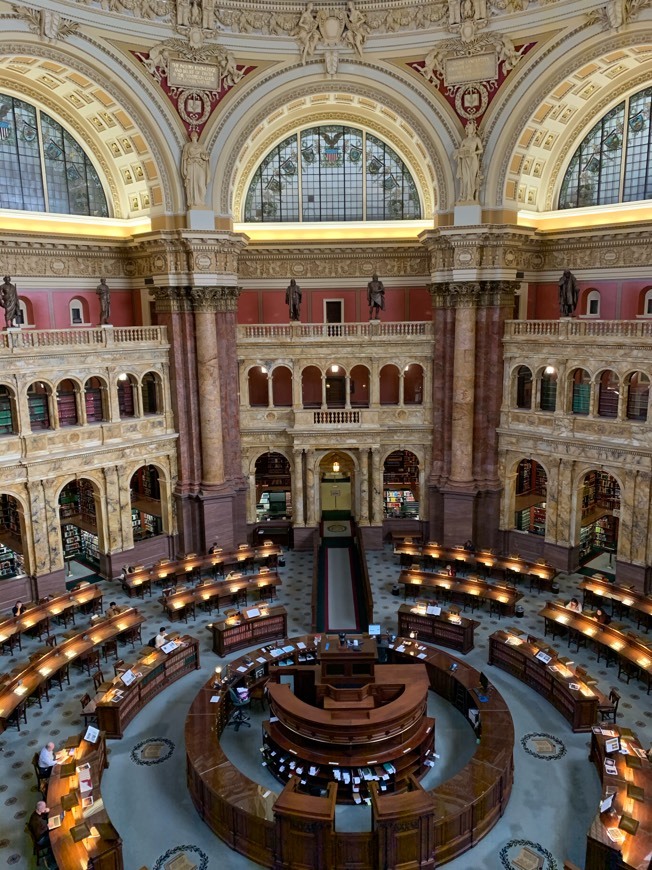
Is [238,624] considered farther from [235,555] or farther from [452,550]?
[452,550]

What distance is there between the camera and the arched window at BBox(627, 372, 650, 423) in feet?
89.7

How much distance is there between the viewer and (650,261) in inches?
1035

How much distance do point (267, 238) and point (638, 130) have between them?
16487 mm

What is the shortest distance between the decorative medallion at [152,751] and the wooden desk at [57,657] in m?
3.40

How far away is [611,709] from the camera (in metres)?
17.1

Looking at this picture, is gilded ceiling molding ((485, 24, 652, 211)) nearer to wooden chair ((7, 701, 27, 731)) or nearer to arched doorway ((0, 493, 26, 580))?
arched doorway ((0, 493, 26, 580))

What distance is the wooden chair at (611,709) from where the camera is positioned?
56.2ft

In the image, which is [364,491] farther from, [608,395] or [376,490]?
[608,395]

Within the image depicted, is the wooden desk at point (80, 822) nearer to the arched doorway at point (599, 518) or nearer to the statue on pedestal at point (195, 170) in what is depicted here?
the statue on pedestal at point (195, 170)

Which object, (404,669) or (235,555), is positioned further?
(235,555)

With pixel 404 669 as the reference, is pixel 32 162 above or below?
above

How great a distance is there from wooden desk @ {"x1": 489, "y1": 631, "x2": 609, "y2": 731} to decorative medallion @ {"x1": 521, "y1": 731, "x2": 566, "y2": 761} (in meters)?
0.74

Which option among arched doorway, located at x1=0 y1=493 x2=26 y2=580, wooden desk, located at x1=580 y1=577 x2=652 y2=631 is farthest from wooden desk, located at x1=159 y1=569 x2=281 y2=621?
wooden desk, located at x1=580 y1=577 x2=652 y2=631

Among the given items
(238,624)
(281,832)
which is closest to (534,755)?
(281,832)
